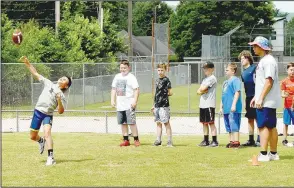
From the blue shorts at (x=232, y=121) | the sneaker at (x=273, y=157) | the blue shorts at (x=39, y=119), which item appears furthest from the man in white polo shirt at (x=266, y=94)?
the blue shorts at (x=39, y=119)

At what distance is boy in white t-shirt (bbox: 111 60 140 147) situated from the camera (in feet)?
45.2

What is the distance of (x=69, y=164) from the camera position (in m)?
11.0

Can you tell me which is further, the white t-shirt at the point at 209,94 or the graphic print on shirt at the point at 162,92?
the graphic print on shirt at the point at 162,92

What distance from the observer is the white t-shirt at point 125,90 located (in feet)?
45.2

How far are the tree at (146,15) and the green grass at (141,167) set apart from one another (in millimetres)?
88237

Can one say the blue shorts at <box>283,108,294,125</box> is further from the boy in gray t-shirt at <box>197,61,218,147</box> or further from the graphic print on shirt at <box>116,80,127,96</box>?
the graphic print on shirt at <box>116,80,127,96</box>

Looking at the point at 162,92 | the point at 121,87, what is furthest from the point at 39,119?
the point at 162,92

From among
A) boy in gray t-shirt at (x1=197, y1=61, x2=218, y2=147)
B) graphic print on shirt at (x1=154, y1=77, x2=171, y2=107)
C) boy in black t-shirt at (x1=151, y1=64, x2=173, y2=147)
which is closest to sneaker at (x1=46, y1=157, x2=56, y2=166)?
boy in black t-shirt at (x1=151, y1=64, x2=173, y2=147)

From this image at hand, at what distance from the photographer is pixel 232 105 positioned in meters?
13.1

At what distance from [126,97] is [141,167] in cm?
349

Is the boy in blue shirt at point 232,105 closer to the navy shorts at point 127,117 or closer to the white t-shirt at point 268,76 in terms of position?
the navy shorts at point 127,117

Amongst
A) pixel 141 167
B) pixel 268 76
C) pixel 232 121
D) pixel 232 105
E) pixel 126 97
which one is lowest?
pixel 141 167

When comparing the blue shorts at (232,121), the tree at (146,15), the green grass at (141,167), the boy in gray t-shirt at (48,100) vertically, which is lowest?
the green grass at (141,167)

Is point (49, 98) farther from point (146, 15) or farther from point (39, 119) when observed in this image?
point (146, 15)
